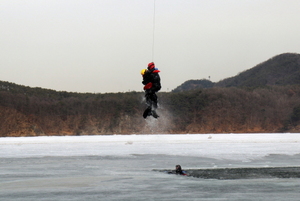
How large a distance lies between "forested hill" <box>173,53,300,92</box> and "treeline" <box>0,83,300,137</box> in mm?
82036

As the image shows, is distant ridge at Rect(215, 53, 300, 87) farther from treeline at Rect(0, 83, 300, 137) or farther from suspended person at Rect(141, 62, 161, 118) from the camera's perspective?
suspended person at Rect(141, 62, 161, 118)

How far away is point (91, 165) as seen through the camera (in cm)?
2630

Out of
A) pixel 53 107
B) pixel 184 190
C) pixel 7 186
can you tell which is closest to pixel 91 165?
pixel 7 186

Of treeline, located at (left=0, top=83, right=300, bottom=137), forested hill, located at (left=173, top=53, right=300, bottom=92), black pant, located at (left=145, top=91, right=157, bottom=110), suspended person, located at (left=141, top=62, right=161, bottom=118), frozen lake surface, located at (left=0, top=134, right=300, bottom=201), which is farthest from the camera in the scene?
forested hill, located at (left=173, top=53, right=300, bottom=92)

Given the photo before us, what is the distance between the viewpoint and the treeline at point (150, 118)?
75.1 metres

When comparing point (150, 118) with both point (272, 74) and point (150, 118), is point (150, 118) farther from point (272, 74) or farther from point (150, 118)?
point (272, 74)

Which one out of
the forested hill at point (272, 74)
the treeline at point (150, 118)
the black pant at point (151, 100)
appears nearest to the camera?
the black pant at point (151, 100)

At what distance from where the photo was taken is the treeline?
2955 inches

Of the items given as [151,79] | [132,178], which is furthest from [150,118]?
[151,79]

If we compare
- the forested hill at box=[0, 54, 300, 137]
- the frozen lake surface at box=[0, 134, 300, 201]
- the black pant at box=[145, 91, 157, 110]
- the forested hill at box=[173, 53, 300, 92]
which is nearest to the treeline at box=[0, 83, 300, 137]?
the forested hill at box=[0, 54, 300, 137]

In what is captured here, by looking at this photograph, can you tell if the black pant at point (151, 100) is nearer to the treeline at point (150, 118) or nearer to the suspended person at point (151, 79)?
the suspended person at point (151, 79)

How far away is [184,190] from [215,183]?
2.19 metres

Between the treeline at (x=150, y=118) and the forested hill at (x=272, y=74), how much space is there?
8204 cm

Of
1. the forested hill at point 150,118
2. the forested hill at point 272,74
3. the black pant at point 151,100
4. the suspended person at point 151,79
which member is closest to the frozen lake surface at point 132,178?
the black pant at point 151,100
